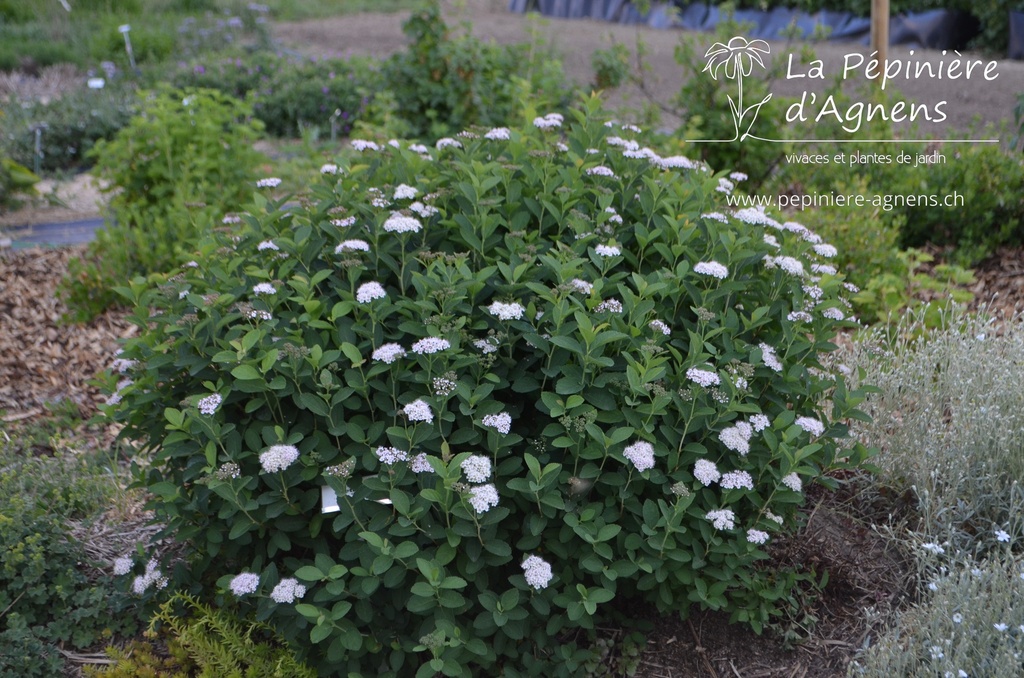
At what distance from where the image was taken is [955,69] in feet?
31.4

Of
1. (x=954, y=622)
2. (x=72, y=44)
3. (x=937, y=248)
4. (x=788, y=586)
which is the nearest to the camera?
(x=954, y=622)

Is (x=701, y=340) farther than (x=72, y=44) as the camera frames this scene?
No

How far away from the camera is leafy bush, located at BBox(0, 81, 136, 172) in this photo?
6602 millimetres

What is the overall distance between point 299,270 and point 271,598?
0.94m

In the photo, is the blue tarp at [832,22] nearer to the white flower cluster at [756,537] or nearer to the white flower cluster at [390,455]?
the white flower cluster at [756,537]

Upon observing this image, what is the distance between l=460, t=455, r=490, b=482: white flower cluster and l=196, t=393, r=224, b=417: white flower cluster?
62cm

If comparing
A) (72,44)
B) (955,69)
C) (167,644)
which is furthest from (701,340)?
(72,44)

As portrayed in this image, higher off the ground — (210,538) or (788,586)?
(210,538)

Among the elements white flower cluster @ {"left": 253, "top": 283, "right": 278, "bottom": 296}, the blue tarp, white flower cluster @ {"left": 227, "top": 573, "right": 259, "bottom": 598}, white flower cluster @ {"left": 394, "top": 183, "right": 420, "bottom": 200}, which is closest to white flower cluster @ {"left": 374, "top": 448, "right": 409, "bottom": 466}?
white flower cluster @ {"left": 227, "top": 573, "right": 259, "bottom": 598}

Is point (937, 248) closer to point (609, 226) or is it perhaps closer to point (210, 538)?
point (609, 226)

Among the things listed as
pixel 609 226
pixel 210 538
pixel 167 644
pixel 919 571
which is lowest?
pixel 167 644

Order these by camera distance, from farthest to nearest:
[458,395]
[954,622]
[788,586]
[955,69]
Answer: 1. [955,69]
2. [788,586]
3. [458,395]
4. [954,622]

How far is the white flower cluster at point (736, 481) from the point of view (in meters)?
2.07

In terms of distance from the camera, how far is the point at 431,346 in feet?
6.56
